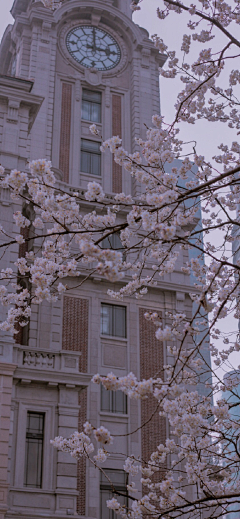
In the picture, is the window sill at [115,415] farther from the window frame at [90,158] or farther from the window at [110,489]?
the window frame at [90,158]

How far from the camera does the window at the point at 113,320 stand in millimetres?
27578

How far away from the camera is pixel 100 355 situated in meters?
26.8

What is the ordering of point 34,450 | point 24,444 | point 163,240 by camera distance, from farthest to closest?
point 34,450 < point 24,444 < point 163,240

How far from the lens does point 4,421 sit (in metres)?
20.4

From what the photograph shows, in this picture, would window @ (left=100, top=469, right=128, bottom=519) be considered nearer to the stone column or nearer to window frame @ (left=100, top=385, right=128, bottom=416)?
window frame @ (left=100, top=385, right=128, bottom=416)

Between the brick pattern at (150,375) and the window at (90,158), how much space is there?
7494 millimetres

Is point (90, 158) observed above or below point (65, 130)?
below

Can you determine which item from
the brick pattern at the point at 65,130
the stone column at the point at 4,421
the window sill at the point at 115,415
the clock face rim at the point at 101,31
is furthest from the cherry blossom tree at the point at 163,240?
the clock face rim at the point at 101,31

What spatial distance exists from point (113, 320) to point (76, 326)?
67.9 inches

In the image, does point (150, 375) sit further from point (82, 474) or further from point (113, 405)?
point (82, 474)

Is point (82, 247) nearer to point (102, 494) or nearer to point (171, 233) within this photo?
point (171, 233)

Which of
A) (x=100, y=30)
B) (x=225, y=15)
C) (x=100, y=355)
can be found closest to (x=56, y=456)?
(x=100, y=355)

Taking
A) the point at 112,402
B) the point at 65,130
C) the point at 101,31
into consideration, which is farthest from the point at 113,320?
the point at 101,31

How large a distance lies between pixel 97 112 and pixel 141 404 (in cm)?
1486
